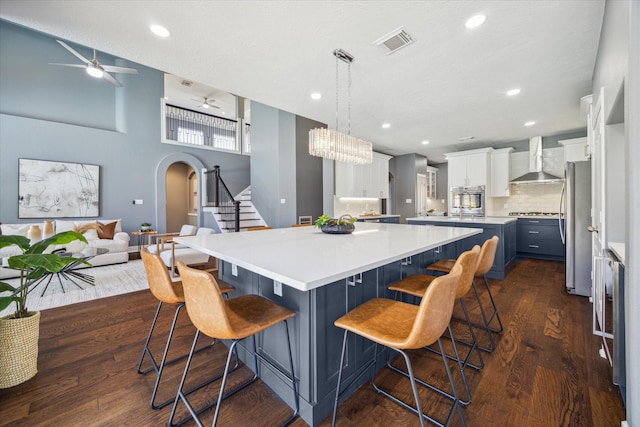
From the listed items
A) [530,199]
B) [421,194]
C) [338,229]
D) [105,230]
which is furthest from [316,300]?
[421,194]

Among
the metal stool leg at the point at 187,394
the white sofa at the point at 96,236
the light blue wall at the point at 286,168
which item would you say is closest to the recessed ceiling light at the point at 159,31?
the metal stool leg at the point at 187,394

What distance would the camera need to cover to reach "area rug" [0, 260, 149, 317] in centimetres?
308

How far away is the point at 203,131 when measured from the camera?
305 inches

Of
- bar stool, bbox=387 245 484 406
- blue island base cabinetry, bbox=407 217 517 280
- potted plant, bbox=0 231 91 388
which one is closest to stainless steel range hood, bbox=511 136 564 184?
blue island base cabinetry, bbox=407 217 517 280

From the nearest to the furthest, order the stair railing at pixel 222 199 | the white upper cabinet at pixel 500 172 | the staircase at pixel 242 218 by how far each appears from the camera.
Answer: the stair railing at pixel 222 199
the staircase at pixel 242 218
the white upper cabinet at pixel 500 172

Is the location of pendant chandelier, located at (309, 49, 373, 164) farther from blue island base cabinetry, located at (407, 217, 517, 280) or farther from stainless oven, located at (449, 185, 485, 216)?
stainless oven, located at (449, 185, 485, 216)

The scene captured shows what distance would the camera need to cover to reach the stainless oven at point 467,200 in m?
6.19

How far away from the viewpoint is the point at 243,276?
6.28ft

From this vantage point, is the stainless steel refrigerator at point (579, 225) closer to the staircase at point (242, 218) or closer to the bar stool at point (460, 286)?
the bar stool at point (460, 286)

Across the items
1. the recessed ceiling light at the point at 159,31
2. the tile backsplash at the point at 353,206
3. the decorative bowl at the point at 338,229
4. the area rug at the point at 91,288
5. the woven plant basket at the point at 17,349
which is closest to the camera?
the woven plant basket at the point at 17,349

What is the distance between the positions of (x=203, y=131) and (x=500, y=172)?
26.3 feet

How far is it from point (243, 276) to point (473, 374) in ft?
5.66

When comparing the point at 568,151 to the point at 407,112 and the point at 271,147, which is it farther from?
the point at 271,147

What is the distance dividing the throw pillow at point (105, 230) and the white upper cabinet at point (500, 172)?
8507 millimetres
